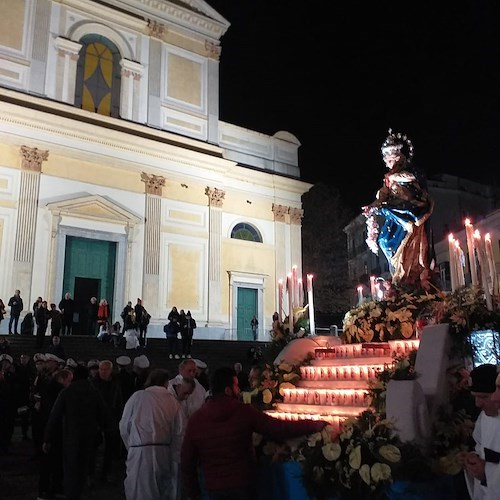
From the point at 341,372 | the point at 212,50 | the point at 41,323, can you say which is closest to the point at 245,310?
the point at 41,323

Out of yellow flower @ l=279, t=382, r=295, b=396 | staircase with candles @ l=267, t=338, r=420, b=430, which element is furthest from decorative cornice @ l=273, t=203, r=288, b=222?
yellow flower @ l=279, t=382, r=295, b=396

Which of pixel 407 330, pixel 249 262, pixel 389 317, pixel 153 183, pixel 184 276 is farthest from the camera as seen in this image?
pixel 249 262

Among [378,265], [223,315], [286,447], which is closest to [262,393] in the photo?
[286,447]

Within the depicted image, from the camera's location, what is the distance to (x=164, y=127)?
2383 cm

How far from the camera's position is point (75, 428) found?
612 centimetres

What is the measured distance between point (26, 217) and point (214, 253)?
7983 millimetres

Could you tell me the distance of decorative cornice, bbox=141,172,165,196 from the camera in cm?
2248

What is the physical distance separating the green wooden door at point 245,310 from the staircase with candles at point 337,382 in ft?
53.8

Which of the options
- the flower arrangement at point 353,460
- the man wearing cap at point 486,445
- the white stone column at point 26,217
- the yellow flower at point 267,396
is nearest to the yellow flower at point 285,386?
the yellow flower at point 267,396

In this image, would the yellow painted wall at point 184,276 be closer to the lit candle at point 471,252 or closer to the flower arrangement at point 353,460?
the lit candle at point 471,252

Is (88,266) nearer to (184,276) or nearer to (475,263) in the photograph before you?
(184,276)

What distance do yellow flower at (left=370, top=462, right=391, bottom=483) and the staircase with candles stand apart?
1.19 meters

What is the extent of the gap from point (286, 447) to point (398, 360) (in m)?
1.66

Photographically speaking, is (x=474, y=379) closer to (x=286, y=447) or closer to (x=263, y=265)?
(x=286, y=447)
